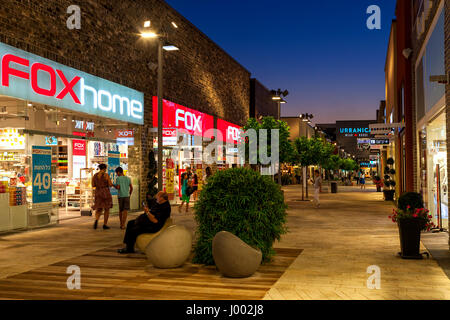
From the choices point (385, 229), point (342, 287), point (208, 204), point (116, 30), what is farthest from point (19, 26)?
point (385, 229)

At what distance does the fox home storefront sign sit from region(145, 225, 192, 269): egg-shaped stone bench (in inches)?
259

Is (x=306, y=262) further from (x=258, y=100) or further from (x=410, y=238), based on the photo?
(x=258, y=100)

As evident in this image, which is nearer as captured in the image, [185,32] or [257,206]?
[257,206]

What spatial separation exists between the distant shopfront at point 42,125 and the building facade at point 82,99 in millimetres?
28

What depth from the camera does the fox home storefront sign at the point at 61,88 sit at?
38.9 feet

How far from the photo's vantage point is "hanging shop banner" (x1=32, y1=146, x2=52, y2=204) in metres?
13.0

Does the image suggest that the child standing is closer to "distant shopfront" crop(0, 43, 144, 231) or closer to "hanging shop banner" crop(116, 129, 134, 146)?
"distant shopfront" crop(0, 43, 144, 231)

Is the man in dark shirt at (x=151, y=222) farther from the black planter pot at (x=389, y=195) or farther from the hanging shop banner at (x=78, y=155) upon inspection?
the black planter pot at (x=389, y=195)

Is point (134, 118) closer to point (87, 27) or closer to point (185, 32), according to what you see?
point (87, 27)

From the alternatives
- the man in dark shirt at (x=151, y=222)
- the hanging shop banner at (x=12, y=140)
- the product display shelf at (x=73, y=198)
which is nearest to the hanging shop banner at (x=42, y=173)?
the hanging shop banner at (x=12, y=140)

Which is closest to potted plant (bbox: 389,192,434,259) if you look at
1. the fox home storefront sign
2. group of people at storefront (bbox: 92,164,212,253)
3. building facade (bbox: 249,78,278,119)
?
group of people at storefront (bbox: 92,164,212,253)

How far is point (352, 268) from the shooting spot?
774 cm

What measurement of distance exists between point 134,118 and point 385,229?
34.0 ft

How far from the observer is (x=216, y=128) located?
2884 cm
